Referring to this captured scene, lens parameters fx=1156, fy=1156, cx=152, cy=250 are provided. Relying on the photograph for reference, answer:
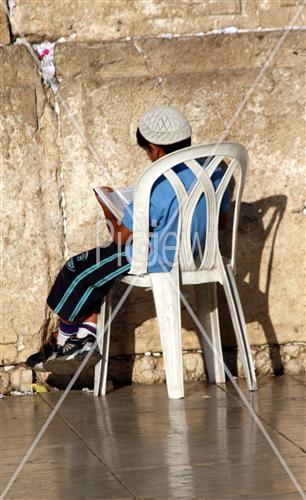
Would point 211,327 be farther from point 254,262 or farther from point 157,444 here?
point 157,444

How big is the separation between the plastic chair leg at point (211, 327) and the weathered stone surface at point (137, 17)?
1.37 metres

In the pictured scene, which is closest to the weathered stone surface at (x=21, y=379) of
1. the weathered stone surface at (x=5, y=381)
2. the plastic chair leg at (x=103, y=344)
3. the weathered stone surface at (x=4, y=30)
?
the weathered stone surface at (x=5, y=381)

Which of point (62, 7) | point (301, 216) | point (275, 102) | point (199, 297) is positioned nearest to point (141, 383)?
point (199, 297)

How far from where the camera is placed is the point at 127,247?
5.39 meters

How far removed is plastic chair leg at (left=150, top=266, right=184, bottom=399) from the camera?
539 cm

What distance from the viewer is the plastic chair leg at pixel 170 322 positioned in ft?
17.7

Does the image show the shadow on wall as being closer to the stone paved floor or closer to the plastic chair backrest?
the stone paved floor

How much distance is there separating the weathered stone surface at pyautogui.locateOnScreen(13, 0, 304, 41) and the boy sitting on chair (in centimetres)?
73

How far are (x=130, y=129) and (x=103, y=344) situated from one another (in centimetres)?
113

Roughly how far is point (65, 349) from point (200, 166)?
1.09 metres

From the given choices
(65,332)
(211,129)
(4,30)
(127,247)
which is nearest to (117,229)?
(127,247)

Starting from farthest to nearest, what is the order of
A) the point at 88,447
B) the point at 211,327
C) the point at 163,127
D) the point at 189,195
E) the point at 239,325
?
the point at 211,327 < the point at 239,325 < the point at 163,127 < the point at 189,195 < the point at 88,447

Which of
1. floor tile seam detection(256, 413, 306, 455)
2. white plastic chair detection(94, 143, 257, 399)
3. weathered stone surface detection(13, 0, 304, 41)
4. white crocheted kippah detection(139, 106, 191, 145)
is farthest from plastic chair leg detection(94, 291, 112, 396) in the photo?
weathered stone surface detection(13, 0, 304, 41)

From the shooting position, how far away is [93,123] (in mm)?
5930
